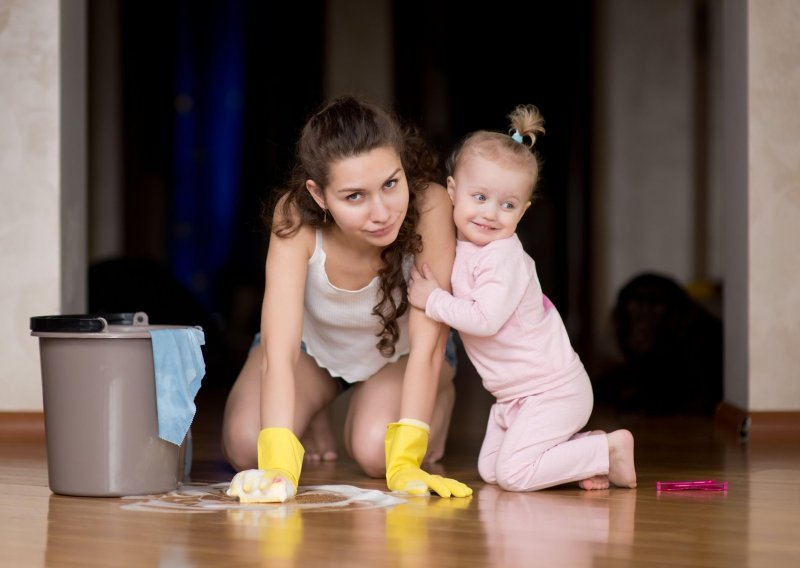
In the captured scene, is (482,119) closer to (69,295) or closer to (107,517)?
(69,295)

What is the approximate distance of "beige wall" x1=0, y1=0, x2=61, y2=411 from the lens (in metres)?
3.41

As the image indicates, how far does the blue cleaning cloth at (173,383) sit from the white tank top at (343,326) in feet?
1.36

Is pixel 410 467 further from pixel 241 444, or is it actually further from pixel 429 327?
pixel 241 444

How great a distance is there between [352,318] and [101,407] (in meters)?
0.70

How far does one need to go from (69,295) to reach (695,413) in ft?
7.24

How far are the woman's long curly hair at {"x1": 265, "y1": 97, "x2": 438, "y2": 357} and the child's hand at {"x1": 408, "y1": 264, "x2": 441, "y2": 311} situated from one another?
0.17 ft

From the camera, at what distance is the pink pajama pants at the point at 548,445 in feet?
8.07

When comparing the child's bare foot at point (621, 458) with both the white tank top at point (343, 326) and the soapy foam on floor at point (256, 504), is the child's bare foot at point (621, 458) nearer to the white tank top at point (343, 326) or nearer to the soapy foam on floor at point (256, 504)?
the soapy foam on floor at point (256, 504)

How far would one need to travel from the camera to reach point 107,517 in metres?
2.12

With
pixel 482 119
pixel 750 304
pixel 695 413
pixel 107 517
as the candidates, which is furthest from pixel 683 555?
pixel 482 119

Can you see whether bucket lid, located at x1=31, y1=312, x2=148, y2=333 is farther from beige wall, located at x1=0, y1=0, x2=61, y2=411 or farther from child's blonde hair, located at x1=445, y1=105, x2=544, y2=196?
beige wall, located at x1=0, y1=0, x2=61, y2=411

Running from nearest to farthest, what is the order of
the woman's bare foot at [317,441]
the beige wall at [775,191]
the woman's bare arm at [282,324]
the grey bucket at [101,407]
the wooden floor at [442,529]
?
the wooden floor at [442,529] → the grey bucket at [101,407] → the woman's bare arm at [282,324] → the woman's bare foot at [317,441] → the beige wall at [775,191]

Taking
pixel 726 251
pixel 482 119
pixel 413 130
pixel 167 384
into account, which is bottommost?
pixel 167 384

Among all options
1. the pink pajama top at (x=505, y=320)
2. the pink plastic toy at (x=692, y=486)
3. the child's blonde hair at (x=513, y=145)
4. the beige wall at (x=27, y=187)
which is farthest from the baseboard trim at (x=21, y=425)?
the pink plastic toy at (x=692, y=486)
